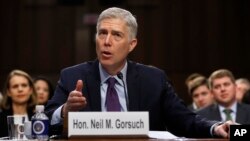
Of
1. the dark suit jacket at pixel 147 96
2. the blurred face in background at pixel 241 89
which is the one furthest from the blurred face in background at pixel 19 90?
the blurred face in background at pixel 241 89

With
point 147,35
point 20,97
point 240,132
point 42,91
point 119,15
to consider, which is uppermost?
point 147,35

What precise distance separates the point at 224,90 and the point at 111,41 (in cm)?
353

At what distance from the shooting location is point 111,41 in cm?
326

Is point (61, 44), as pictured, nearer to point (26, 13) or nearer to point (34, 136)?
point (26, 13)

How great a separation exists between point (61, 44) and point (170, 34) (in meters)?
1.94

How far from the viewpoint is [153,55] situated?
1025 centimetres

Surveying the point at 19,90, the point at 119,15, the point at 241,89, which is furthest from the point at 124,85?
the point at 241,89

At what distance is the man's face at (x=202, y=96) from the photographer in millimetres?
7820

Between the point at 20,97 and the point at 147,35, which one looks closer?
the point at 20,97

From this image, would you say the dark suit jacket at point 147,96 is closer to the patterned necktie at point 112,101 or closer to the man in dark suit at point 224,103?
the patterned necktie at point 112,101

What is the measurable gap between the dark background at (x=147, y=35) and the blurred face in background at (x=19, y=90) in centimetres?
363

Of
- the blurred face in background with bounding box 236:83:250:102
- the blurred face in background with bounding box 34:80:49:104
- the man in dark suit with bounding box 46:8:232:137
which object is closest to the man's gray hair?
the man in dark suit with bounding box 46:8:232:137

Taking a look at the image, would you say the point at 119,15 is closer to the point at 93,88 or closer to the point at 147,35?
the point at 93,88

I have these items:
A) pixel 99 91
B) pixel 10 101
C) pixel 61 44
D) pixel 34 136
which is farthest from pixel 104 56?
pixel 61 44
